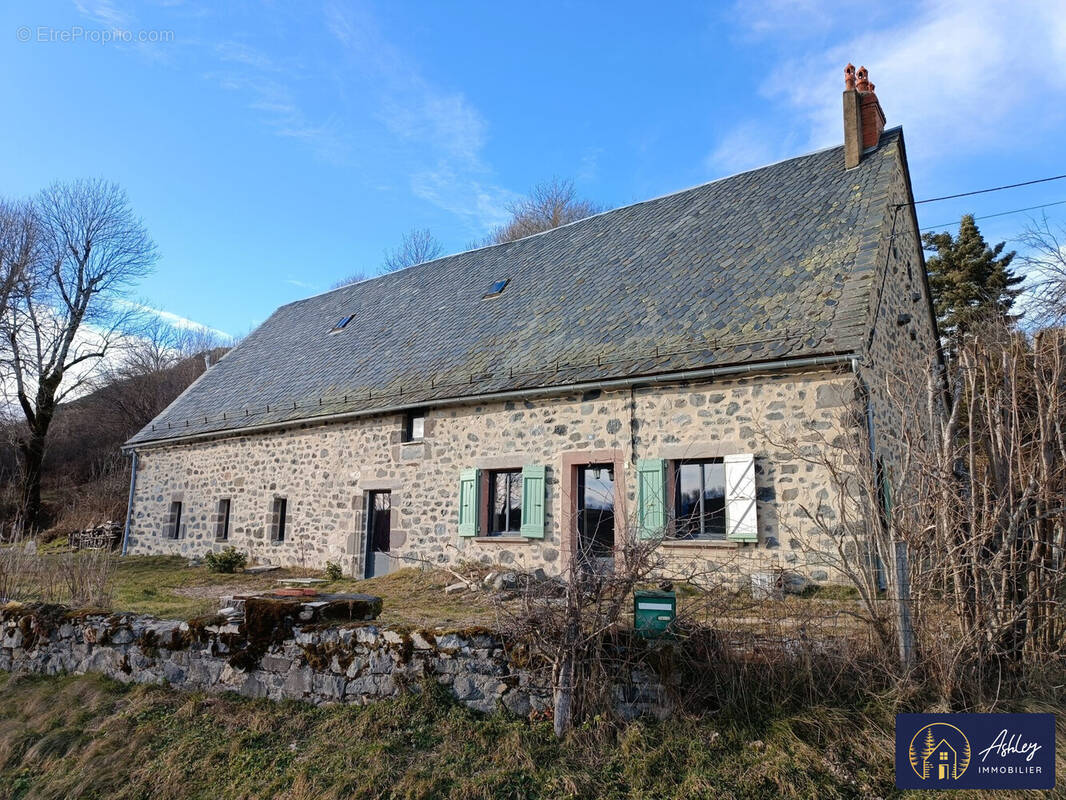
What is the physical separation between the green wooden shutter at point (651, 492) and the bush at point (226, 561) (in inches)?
320

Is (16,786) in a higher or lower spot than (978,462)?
lower

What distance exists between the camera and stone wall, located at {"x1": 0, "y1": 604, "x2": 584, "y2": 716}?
196 inches

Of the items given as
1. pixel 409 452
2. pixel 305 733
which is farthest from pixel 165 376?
pixel 305 733

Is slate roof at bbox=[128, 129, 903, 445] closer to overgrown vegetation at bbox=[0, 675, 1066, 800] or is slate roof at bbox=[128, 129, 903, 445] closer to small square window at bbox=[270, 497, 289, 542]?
small square window at bbox=[270, 497, 289, 542]

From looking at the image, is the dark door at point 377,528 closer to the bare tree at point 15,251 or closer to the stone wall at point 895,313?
the stone wall at point 895,313

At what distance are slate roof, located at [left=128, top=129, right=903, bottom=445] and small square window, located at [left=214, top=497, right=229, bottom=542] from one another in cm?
162

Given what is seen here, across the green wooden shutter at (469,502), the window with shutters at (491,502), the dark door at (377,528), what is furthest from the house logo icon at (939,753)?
the dark door at (377,528)

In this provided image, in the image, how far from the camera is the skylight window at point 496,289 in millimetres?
14109

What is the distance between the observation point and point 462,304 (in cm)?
1440

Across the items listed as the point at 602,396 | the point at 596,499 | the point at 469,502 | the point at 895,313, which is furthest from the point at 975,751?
the point at 469,502

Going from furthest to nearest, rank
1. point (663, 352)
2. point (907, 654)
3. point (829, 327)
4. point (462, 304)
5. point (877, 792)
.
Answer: point (462, 304) < point (663, 352) < point (829, 327) < point (907, 654) < point (877, 792)

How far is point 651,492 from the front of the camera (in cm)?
892

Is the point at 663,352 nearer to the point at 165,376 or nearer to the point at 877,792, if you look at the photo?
the point at 877,792

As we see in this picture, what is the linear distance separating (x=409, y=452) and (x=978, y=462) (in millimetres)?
Answer: 8489
